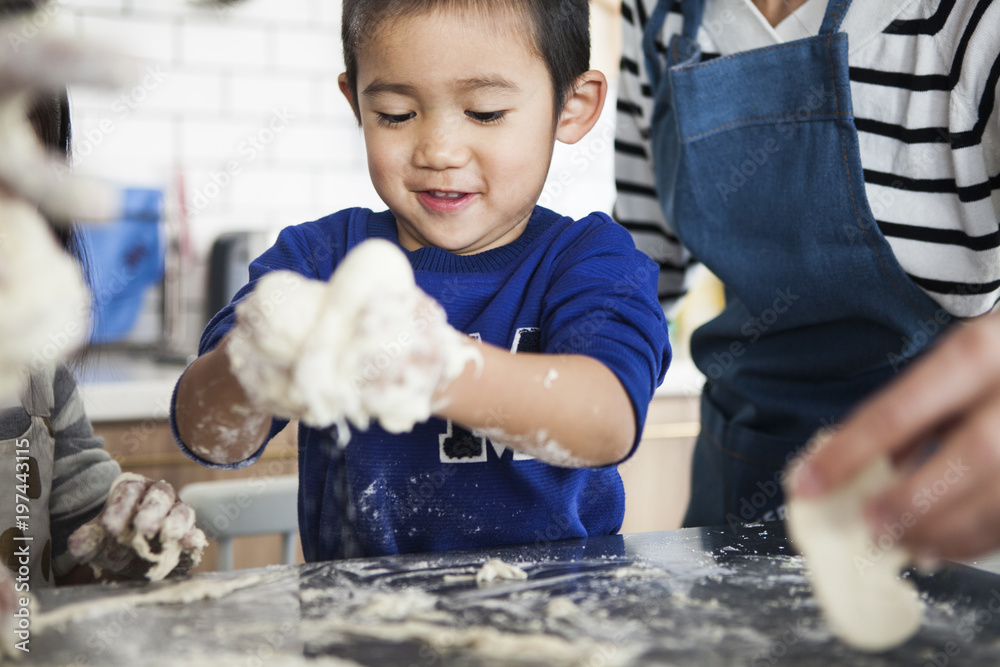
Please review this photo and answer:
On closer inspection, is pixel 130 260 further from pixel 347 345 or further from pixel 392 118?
pixel 347 345

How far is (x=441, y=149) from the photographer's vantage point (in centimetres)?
76

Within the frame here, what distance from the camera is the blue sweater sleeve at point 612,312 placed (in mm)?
686

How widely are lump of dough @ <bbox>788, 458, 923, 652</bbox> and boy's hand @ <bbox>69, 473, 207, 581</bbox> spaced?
460 millimetres

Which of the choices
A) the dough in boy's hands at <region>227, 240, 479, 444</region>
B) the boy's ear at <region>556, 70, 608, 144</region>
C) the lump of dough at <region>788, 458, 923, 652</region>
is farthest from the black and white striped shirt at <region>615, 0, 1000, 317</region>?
the dough in boy's hands at <region>227, 240, 479, 444</region>

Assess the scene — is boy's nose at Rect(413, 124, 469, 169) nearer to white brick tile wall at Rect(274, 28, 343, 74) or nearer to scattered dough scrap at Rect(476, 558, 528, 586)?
scattered dough scrap at Rect(476, 558, 528, 586)

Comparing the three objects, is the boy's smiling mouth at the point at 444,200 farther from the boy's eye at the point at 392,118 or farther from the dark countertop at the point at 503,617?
the dark countertop at the point at 503,617

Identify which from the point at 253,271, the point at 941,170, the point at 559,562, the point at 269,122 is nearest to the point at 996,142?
the point at 941,170

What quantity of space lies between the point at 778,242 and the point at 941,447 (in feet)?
1.94

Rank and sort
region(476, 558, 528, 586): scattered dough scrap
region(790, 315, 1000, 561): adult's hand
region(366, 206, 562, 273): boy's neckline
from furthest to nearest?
region(366, 206, 562, 273): boy's neckline < region(476, 558, 528, 586): scattered dough scrap < region(790, 315, 1000, 561): adult's hand

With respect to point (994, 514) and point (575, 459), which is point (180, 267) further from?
point (994, 514)

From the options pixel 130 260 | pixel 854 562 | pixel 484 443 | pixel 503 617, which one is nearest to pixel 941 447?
pixel 854 562

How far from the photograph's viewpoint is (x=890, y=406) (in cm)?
43

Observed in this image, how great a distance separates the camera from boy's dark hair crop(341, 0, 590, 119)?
0.77 metres

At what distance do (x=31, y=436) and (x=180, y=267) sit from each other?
1139mm
